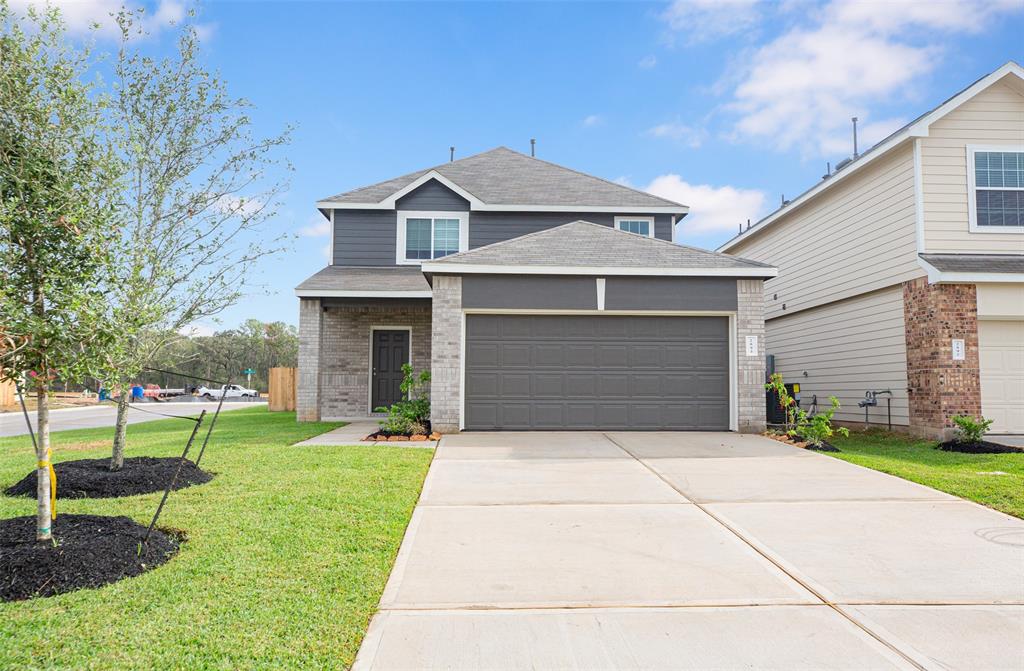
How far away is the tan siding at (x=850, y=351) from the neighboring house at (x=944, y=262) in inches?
1.5

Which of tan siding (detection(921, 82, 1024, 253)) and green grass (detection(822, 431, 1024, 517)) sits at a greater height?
tan siding (detection(921, 82, 1024, 253))

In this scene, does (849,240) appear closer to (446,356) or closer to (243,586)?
(446,356)

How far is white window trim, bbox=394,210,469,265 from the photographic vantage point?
16141 millimetres

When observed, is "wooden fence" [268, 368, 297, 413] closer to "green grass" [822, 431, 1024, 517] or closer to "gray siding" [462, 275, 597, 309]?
"gray siding" [462, 275, 597, 309]

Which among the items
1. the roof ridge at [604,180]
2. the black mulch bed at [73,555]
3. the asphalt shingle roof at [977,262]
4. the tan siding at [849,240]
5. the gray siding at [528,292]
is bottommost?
the black mulch bed at [73,555]

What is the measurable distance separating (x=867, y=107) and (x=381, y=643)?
18.3 metres

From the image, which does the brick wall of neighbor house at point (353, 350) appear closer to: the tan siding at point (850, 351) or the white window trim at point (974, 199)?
the tan siding at point (850, 351)

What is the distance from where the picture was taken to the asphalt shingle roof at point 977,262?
1075 cm

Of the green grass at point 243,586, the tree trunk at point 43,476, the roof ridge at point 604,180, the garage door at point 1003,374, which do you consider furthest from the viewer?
the roof ridge at point 604,180

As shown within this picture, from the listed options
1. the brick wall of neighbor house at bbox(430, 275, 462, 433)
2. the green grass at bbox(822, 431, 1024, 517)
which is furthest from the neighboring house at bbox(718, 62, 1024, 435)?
the brick wall of neighbor house at bbox(430, 275, 462, 433)

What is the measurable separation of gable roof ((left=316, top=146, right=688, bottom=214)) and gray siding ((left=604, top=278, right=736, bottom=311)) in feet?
17.7

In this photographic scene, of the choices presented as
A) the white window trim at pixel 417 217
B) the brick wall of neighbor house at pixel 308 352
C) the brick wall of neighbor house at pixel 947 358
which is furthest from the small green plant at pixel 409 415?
the brick wall of neighbor house at pixel 947 358

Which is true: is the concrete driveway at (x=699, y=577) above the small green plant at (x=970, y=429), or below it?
below

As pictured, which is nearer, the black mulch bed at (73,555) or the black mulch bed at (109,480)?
the black mulch bed at (73,555)
